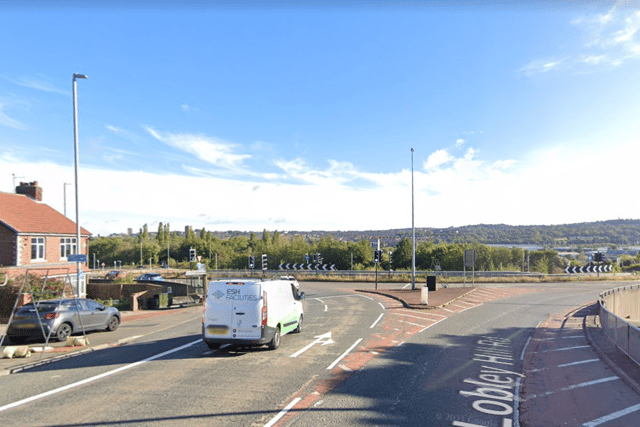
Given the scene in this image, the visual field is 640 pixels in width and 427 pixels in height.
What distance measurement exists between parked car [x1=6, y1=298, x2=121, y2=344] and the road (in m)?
1.43

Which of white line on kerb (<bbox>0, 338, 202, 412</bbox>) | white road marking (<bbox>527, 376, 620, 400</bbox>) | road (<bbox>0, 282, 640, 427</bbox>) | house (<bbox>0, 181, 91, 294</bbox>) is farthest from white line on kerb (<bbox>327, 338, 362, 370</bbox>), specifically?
house (<bbox>0, 181, 91, 294</bbox>)

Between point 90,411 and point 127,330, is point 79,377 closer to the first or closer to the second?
point 90,411

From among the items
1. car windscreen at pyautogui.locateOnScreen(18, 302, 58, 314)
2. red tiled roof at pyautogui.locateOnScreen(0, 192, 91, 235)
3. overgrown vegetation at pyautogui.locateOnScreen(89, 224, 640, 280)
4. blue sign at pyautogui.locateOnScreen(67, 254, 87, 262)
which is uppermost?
red tiled roof at pyautogui.locateOnScreen(0, 192, 91, 235)

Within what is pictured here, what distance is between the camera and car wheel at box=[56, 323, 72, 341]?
A: 1461 cm

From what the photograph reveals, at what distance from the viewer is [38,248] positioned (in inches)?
1271

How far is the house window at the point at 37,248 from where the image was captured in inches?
1251

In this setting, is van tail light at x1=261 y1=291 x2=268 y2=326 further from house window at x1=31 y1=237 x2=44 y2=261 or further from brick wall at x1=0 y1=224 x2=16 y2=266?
house window at x1=31 y1=237 x2=44 y2=261

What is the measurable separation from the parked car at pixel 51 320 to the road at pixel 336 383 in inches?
56.5

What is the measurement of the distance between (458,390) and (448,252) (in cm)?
8047

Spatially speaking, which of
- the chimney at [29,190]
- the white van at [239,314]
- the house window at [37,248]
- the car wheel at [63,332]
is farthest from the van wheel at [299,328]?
the chimney at [29,190]

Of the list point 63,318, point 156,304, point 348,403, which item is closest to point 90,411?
point 348,403

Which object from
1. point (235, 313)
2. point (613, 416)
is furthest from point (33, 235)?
point (613, 416)

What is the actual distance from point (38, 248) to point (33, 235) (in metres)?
1.31

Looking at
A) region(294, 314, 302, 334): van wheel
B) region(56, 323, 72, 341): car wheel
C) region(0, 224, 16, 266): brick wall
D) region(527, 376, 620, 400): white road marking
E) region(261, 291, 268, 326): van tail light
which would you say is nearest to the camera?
region(527, 376, 620, 400): white road marking
